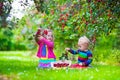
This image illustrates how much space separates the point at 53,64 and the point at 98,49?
9811mm

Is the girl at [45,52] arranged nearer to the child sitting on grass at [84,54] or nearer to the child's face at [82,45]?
the child sitting on grass at [84,54]

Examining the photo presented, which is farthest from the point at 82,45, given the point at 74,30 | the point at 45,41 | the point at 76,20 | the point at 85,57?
the point at 74,30

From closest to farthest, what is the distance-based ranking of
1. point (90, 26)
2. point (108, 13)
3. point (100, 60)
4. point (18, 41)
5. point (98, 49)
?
point (108, 13) < point (90, 26) < point (100, 60) < point (98, 49) < point (18, 41)

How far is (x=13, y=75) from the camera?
41.2 feet

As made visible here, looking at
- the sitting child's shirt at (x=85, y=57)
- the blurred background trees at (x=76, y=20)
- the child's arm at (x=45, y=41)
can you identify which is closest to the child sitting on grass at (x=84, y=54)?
the sitting child's shirt at (x=85, y=57)

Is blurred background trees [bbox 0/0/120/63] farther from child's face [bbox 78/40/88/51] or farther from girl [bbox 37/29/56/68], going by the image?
girl [bbox 37/29/56/68]

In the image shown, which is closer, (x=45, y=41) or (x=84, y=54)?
(x=45, y=41)

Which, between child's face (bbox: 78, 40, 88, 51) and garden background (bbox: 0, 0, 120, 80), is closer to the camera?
garden background (bbox: 0, 0, 120, 80)

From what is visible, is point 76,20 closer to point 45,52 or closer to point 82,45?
point 82,45

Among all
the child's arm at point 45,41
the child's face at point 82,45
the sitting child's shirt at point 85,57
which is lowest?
the sitting child's shirt at point 85,57

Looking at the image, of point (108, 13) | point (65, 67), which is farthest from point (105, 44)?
point (108, 13)

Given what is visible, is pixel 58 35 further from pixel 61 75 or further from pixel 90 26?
pixel 61 75

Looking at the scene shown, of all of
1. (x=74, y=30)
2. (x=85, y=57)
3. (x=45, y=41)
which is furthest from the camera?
(x=74, y=30)

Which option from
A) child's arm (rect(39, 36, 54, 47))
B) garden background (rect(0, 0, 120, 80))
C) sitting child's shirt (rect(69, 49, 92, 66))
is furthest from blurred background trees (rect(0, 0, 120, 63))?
child's arm (rect(39, 36, 54, 47))
